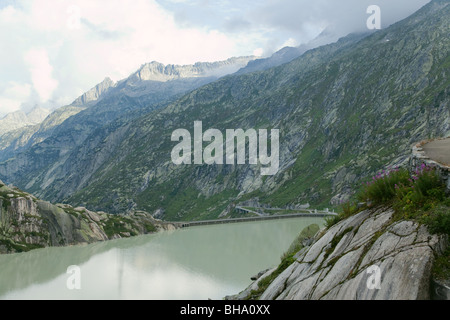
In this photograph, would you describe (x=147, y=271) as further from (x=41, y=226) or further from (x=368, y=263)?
(x=41, y=226)

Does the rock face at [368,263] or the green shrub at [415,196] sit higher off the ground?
the green shrub at [415,196]

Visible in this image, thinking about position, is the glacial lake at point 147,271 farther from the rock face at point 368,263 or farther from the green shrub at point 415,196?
the green shrub at point 415,196

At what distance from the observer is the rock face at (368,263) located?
9258 millimetres

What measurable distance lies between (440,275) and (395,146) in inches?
6167

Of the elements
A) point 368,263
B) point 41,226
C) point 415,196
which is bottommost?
point 41,226

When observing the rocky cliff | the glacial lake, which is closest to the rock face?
the glacial lake

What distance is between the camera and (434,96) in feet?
496

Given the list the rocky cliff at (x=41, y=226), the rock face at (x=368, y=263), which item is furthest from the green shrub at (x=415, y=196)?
the rocky cliff at (x=41, y=226)

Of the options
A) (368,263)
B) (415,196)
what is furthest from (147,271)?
(415,196)

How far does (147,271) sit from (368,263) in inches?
1140

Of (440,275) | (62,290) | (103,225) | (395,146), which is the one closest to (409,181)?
(440,275)

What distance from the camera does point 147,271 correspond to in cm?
3541

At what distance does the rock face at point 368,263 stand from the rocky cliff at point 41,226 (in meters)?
59.9

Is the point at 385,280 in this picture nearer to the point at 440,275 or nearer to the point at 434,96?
the point at 440,275
